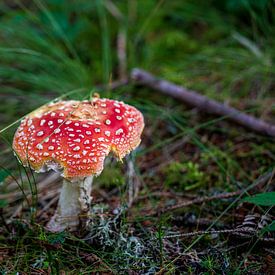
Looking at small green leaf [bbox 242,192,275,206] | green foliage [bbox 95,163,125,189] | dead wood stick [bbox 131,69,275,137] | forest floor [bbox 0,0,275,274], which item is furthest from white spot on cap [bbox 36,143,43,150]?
dead wood stick [bbox 131,69,275,137]

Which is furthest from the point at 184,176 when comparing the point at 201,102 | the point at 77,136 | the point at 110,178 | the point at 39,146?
the point at 39,146

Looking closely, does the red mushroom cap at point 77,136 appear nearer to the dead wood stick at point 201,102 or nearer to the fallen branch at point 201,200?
the fallen branch at point 201,200

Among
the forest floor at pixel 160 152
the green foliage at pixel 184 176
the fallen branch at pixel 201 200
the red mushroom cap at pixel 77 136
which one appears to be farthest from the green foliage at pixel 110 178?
the red mushroom cap at pixel 77 136

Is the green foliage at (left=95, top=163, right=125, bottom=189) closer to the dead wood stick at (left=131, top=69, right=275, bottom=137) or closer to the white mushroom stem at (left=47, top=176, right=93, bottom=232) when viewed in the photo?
the white mushroom stem at (left=47, top=176, right=93, bottom=232)

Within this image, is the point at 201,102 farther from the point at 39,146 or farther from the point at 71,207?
the point at 39,146

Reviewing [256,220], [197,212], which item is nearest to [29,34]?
[197,212]

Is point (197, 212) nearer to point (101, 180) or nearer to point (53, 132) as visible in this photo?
point (101, 180)

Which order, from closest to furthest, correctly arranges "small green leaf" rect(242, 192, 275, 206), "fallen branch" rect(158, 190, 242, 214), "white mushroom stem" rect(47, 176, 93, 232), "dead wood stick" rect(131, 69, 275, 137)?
"small green leaf" rect(242, 192, 275, 206) < "white mushroom stem" rect(47, 176, 93, 232) < "fallen branch" rect(158, 190, 242, 214) < "dead wood stick" rect(131, 69, 275, 137)
